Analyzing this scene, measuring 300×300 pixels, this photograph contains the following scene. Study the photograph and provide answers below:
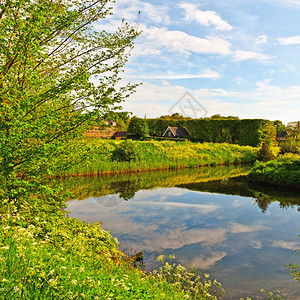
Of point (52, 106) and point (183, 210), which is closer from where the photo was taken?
point (52, 106)

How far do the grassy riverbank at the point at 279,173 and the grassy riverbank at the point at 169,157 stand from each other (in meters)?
8.88

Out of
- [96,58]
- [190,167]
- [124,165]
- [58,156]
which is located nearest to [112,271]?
[58,156]

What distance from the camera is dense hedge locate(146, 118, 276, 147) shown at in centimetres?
4144

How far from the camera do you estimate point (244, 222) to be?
1061cm

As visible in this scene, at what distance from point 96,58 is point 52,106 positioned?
1.65m

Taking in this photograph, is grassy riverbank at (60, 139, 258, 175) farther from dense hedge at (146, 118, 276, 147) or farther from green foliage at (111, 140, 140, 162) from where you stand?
dense hedge at (146, 118, 276, 147)

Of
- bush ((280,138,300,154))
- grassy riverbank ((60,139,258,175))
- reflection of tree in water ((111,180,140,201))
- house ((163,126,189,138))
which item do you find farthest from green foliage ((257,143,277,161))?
house ((163,126,189,138))

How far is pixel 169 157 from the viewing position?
28.8 meters

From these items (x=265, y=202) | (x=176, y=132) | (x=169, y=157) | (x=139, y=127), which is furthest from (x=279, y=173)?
(x=139, y=127)

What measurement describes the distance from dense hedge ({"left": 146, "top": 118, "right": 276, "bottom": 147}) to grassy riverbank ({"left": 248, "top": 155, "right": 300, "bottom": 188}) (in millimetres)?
20100

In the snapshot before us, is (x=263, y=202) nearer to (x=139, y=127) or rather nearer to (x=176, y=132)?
(x=176, y=132)

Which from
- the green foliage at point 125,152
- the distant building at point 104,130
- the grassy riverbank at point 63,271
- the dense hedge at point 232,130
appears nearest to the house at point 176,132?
the dense hedge at point 232,130

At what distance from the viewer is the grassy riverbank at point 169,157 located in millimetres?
22484

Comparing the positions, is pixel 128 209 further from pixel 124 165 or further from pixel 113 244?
pixel 124 165
